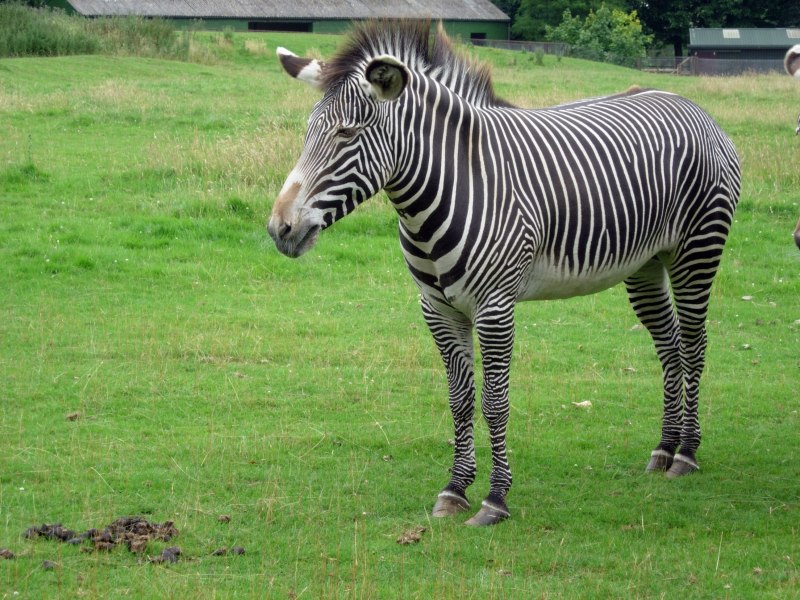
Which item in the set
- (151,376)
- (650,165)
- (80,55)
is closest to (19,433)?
(151,376)

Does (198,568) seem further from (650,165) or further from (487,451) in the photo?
(650,165)

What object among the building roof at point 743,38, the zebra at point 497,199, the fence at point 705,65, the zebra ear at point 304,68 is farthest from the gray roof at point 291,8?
the zebra ear at point 304,68

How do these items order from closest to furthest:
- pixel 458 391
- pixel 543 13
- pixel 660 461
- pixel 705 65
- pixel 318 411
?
pixel 458 391, pixel 660 461, pixel 318 411, pixel 705 65, pixel 543 13

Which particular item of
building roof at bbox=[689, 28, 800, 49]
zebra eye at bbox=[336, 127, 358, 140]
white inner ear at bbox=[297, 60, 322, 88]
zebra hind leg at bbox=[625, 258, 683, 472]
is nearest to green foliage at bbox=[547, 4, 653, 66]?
building roof at bbox=[689, 28, 800, 49]

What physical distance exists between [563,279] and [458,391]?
101 cm

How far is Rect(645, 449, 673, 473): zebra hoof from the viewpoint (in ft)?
24.1

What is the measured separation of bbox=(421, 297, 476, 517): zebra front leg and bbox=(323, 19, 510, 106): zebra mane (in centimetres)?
144

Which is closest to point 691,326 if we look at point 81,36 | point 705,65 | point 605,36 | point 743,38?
point 81,36

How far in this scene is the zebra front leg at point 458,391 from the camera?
6.48m

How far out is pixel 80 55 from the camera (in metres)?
36.9

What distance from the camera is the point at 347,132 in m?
5.71

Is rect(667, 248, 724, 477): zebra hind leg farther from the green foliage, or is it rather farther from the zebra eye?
the green foliage

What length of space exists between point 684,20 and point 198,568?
73.4m

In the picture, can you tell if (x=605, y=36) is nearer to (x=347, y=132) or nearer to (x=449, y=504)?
(x=449, y=504)
